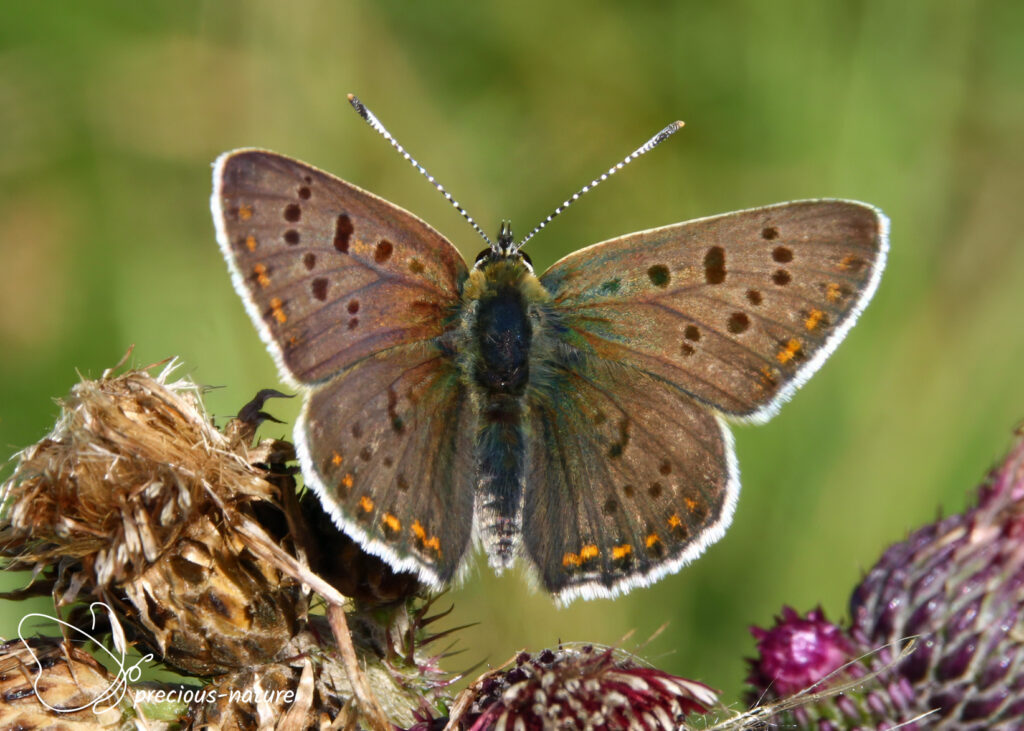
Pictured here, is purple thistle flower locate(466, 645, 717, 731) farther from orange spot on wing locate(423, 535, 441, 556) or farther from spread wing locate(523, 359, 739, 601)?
orange spot on wing locate(423, 535, 441, 556)

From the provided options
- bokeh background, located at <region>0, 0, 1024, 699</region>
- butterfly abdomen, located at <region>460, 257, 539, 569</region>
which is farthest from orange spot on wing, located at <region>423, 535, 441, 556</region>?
bokeh background, located at <region>0, 0, 1024, 699</region>

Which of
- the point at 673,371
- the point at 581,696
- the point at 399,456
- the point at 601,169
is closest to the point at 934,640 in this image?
the point at 673,371

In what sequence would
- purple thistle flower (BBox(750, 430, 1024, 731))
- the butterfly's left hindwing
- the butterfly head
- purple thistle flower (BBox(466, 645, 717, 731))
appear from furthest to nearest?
purple thistle flower (BBox(750, 430, 1024, 731)), the butterfly head, the butterfly's left hindwing, purple thistle flower (BBox(466, 645, 717, 731))

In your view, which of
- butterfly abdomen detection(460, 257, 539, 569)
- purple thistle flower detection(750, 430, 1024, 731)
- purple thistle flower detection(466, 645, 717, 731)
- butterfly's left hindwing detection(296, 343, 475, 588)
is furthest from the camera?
purple thistle flower detection(750, 430, 1024, 731)

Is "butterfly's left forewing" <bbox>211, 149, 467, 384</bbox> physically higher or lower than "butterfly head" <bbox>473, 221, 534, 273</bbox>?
lower

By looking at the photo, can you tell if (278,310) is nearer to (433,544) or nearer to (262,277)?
(262,277)

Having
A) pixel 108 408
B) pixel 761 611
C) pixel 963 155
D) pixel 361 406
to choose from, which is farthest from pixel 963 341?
pixel 108 408

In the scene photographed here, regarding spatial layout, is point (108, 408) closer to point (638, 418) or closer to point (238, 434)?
point (238, 434)
